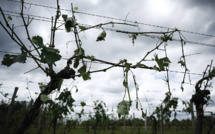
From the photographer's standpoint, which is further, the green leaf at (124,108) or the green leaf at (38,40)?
the green leaf at (38,40)

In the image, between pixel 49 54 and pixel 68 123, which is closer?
pixel 49 54

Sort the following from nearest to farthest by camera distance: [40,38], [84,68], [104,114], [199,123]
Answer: [40,38], [84,68], [199,123], [104,114]

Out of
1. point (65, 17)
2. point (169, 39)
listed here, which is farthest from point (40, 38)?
point (169, 39)

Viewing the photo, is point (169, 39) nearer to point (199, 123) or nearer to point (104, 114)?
point (199, 123)

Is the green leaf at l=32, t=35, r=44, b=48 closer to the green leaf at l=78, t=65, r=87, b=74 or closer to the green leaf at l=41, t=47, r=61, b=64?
the green leaf at l=41, t=47, r=61, b=64

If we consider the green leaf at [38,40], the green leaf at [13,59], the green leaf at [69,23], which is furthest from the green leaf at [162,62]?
the green leaf at [13,59]

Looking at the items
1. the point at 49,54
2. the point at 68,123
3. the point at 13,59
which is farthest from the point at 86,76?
the point at 68,123

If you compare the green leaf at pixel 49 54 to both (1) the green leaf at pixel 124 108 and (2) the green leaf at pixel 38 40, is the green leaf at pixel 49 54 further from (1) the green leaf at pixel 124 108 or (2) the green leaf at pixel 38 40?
(1) the green leaf at pixel 124 108

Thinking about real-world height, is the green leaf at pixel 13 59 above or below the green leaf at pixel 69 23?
below

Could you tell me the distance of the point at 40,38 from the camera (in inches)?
29.4

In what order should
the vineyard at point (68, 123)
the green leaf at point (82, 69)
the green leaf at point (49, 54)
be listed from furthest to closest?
the vineyard at point (68, 123) → the green leaf at point (82, 69) → the green leaf at point (49, 54)

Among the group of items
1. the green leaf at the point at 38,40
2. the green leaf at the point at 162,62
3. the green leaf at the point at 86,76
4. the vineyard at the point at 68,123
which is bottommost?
the vineyard at the point at 68,123

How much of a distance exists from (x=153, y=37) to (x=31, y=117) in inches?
44.8

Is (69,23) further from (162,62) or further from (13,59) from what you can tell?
(162,62)
